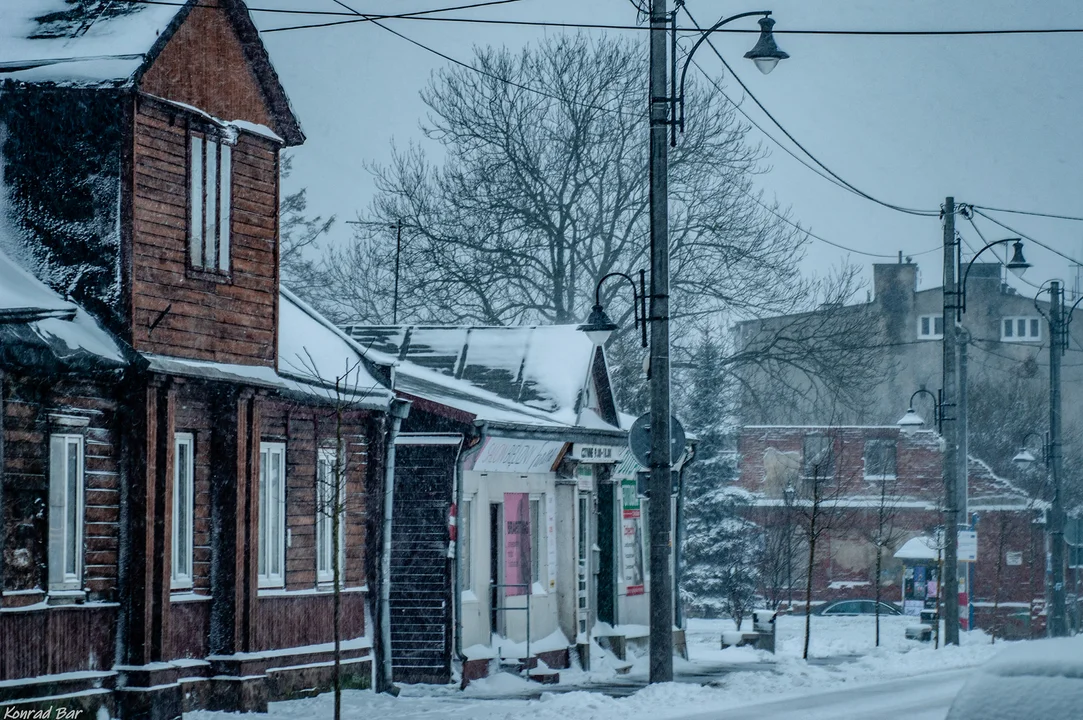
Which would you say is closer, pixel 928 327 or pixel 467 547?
pixel 467 547

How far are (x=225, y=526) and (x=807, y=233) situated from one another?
26.8 meters

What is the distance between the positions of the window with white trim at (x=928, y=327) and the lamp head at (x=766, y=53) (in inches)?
2273

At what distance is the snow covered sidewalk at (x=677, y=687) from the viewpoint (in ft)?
59.3

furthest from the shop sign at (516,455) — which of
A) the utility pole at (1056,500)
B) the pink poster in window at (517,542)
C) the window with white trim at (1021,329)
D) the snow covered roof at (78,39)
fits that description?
the window with white trim at (1021,329)

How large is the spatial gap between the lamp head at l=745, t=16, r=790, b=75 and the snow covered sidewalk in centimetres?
791

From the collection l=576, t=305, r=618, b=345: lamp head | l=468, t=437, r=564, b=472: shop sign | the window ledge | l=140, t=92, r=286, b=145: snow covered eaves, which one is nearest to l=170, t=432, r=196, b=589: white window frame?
the window ledge

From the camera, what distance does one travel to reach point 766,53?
64.3 feet

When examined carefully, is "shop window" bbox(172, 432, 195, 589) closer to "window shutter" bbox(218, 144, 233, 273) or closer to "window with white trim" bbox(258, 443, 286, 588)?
"window with white trim" bbox(258, 443, 286, 588)

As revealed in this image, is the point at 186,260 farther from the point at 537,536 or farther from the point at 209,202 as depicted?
the point at 537,536

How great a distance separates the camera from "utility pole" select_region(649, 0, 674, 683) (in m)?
19.2

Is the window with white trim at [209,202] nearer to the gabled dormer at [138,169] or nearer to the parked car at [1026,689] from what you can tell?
the gabled dormer at [138,169]

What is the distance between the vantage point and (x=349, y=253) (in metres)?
48.5

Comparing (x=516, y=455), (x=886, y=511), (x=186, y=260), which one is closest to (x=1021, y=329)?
(x=886, y=511)

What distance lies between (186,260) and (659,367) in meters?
6.01
